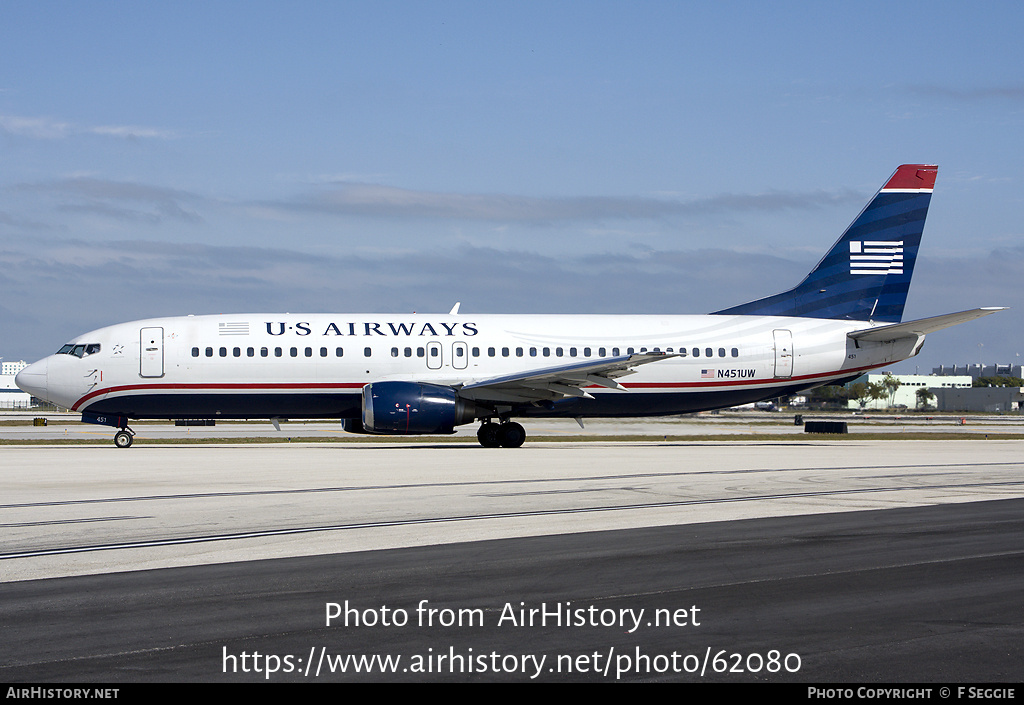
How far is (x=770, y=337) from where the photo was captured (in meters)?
35.3

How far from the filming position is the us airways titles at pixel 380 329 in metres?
32.3

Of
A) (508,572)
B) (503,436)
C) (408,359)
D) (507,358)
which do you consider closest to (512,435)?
(503,436)

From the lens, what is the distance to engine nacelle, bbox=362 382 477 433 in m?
29.6

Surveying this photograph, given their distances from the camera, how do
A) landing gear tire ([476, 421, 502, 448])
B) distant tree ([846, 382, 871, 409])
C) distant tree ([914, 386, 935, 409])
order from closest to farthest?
landing gear tire ([476, 421, 502, 448]) < distant tree ([914, 386, 935, 409]) < distant tree ([846, 382, 871, 409])

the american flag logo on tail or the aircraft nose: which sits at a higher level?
the american flag logo on tail

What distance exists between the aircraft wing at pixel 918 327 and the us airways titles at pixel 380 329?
1419 centimetres

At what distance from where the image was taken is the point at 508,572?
9570 millimetres

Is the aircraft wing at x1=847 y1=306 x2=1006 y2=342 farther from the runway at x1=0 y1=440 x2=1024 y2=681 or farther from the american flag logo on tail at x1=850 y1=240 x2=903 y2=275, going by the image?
the runway at x1=0 y1=440 x2=1024 y2=681

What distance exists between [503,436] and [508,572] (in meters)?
22.6

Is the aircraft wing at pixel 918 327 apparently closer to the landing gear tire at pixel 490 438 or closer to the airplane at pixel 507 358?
the airplane at pixel 507 358

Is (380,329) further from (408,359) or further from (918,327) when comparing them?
(918,327)

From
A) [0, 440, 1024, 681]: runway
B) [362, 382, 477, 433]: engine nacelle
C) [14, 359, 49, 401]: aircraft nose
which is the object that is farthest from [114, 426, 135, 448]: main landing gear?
[0, 440, 1024, 681]: runway

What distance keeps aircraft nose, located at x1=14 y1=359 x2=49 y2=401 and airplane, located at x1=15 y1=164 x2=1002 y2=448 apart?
0.06 meters
